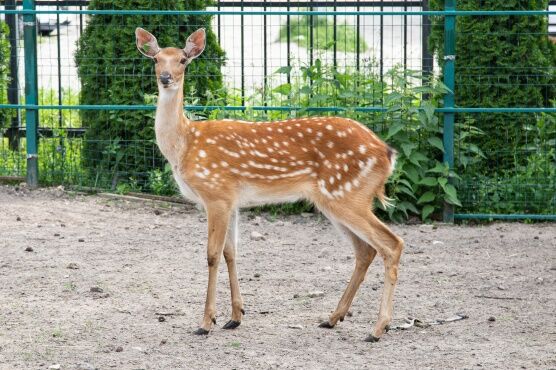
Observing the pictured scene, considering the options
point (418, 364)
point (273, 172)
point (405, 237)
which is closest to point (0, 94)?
point (405, 237)

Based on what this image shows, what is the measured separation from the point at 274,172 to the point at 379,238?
78 centimetres

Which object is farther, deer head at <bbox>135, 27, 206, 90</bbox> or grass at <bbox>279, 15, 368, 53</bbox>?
grass at <bbox>279, 15, 368, 53</bbox>

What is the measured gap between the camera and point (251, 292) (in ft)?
25.4

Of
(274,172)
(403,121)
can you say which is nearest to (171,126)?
(274,172)

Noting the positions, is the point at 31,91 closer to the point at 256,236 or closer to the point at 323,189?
the point at 256,236

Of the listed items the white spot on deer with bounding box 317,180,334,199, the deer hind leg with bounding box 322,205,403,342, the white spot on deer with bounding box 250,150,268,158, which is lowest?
the deer hind leg with bounding box 322,205,403,342

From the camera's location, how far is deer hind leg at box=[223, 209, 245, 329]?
6.88 m

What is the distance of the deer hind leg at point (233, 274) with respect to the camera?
688cm

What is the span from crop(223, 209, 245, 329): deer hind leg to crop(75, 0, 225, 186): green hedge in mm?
3858

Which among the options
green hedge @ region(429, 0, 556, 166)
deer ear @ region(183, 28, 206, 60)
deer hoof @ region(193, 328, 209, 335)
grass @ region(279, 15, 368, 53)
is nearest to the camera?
deer hoof @ region(193, 328, 209, 335)

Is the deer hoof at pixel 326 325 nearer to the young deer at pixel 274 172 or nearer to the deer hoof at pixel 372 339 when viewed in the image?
the young deer at pixel 274 172

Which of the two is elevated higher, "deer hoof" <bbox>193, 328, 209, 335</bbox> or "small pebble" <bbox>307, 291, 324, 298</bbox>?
"small pebble" <bbox>307, 291, 324, 298</bbox>

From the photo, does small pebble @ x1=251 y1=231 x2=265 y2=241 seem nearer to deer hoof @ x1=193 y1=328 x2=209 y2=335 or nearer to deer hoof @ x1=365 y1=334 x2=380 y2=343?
deer hoof @ x1=193 y1=328 x2=209 y2=335

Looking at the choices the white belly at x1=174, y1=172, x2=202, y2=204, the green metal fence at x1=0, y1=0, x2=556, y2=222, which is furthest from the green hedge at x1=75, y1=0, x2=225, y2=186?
the white belly at x1=174, y1=172, x2=202, y2=204
